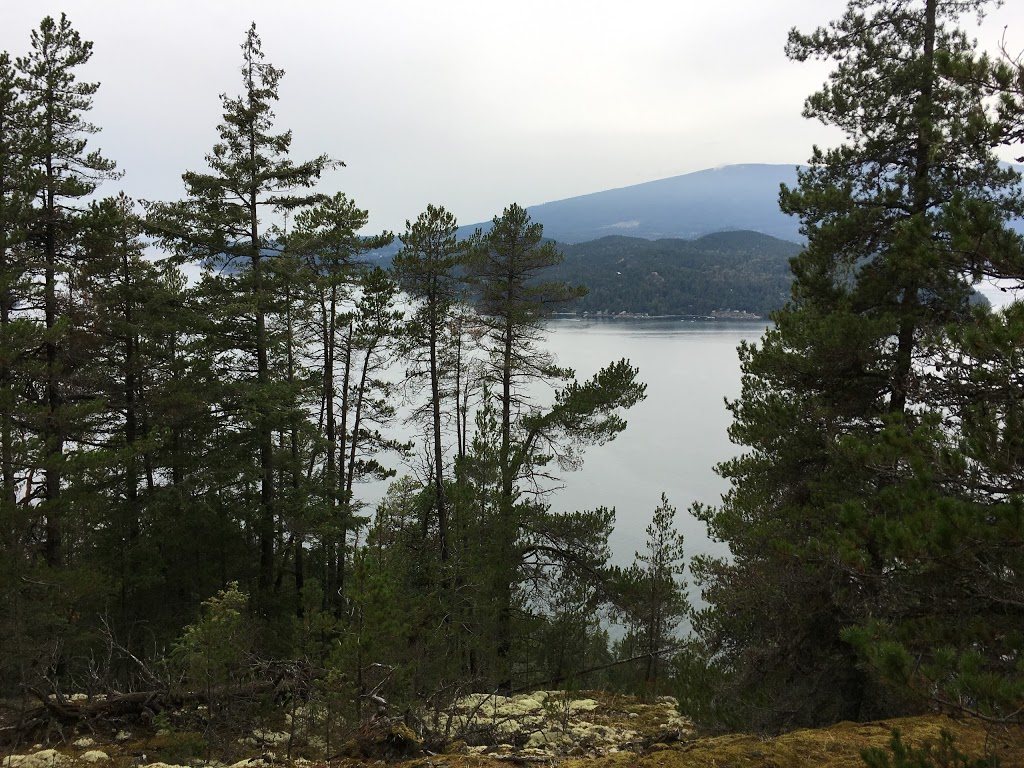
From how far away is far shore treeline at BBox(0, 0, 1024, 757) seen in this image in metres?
4.38

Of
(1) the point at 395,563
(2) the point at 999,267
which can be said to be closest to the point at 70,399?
(1) the point at 395,563

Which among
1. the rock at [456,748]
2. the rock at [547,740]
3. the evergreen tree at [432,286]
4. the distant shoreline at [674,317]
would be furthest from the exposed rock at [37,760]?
the distant shoreline at [674,317]

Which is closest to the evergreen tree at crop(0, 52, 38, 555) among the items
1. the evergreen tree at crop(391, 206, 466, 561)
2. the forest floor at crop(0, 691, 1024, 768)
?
the forest floor at crop(0, 691, 1024, 768)

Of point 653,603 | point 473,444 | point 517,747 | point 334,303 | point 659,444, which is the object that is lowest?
point 659,444

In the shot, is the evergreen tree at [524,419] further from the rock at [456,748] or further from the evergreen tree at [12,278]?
the evergreen tree at [12,278]

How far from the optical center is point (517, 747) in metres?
5.67

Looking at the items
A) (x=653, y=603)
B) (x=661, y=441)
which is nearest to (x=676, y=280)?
(x=661, y=441)

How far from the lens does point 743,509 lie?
8.91 m

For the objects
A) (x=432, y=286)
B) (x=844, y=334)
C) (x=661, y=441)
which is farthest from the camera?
(x=661, y=441)

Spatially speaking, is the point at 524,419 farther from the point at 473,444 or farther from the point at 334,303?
the point at 334,303

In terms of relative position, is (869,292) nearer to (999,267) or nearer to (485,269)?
(999,267)

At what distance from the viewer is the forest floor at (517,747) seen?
452 centimetres

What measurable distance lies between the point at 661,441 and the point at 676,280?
8508 centimetres

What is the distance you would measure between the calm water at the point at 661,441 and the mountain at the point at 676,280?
21.6m
